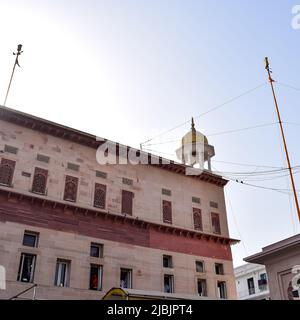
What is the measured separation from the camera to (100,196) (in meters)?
27.2

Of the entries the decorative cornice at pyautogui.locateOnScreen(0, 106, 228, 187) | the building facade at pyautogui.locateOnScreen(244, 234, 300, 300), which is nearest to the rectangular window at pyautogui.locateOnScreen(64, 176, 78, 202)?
the decorative cornice at pyautogui.locateOnScreen(0, 106, 228, 187)

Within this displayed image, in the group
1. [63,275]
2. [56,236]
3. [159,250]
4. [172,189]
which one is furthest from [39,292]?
[172,189]

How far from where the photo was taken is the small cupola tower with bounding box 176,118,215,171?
1467 inches

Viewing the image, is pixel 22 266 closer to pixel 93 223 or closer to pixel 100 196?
pixel 93 223

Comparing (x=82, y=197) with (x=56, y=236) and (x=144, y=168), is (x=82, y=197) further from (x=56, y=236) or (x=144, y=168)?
(x=144, y=168)

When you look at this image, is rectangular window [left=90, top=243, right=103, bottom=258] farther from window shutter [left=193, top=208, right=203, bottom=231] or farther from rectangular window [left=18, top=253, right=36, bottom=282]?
window shutter [left=193, top=208, right=203, bottom=231]

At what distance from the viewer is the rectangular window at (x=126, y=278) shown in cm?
2541

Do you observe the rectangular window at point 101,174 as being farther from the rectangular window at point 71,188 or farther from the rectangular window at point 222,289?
the rectangular window at point 222,289

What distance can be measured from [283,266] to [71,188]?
1419 cm

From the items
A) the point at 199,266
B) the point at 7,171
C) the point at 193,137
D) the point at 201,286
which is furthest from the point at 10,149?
the point at 193,137

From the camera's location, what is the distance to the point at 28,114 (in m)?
25.9

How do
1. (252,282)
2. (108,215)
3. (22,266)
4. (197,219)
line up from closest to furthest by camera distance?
(22,266) < (108,215) < (197,219) < (252,282)
